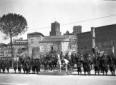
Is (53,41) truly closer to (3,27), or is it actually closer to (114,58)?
(3,27)

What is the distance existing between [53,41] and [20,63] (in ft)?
165

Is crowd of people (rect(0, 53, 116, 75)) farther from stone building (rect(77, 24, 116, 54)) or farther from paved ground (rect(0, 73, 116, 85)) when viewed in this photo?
stone building (rect(77, 24, 116, 54))

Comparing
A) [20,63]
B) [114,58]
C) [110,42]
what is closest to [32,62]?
[20,63]

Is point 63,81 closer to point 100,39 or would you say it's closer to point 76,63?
point 76,63

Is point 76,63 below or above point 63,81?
above

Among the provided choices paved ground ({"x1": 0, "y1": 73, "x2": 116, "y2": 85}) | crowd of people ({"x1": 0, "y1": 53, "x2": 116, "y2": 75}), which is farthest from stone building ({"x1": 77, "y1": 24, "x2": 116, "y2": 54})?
paved ground ({"x1": 0, "y1": 73, "x2": 116, "y2": 85})

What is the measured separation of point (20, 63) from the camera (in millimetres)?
23719

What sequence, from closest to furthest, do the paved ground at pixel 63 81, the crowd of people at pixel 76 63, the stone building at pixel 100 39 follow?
the paved ground at pixel 63 81 → the crowd of people at pixel 76 63 → the stone building at pixel 100 39

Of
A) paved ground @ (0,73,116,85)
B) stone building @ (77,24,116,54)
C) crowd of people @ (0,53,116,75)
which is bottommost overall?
paved ground @ (0,73,116,85)

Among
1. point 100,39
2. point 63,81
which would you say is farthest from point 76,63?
point 100,39

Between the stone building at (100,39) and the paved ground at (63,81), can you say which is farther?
the stone building at (100,39)

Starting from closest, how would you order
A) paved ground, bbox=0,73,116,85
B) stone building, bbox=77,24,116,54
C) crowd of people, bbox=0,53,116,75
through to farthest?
paved ground, bbox=0,73,116,85 < crowd of people, bbox=0,53,116,75 < stone building, bbox=77,24,116,54

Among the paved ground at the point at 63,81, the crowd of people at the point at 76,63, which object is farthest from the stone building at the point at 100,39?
the paved ground at the point at 63,81

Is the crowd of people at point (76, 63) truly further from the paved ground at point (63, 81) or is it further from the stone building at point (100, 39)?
the stone building at point (100, 39)
